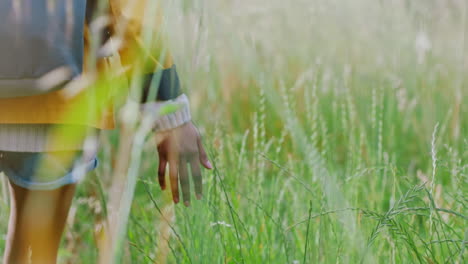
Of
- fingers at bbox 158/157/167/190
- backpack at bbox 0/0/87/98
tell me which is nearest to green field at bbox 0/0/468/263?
fingers at bbox 158/157/167/190

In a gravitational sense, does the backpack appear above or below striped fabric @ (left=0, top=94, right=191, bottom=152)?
above

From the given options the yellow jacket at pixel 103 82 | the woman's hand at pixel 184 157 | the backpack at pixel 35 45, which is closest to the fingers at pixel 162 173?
the woman's hand at pixel 184 157

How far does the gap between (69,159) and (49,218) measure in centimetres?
13

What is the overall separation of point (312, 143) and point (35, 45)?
2.39ft

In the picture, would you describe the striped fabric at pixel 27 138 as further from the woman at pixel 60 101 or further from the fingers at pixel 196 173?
the fingers at pixel 196 173

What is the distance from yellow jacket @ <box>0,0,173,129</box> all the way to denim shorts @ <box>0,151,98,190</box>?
2.7 inches

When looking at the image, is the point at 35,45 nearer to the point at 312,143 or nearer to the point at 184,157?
the point at 184,157

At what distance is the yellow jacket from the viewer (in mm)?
1213

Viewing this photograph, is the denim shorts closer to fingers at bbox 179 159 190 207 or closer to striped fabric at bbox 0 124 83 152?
striped fabric at bbox 0 124 83 152

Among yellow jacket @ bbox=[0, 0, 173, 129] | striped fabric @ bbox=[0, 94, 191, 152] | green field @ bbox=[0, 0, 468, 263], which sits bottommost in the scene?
green field @ bbox=[0, 0, 468, 263]

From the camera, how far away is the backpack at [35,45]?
112cm

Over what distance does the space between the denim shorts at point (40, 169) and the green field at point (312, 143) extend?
0.10 meters

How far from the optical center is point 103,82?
129cm

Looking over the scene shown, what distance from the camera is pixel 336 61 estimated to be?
304 centimetres
